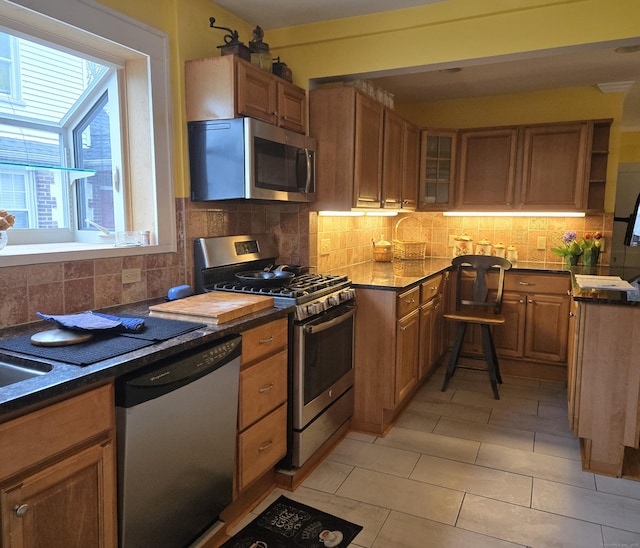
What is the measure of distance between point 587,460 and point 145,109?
9.59 ft

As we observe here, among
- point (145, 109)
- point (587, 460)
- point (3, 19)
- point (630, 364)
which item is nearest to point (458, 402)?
point (587, 460)

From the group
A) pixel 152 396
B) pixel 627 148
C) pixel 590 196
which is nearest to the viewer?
pixel 152 396

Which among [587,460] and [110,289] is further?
[587,460]

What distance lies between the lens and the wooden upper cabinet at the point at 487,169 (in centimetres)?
433

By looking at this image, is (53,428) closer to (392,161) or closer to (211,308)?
(211,308)

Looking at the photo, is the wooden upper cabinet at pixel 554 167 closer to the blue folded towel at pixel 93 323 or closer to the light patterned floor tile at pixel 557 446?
the light patterned floor tile at pixel 557 446

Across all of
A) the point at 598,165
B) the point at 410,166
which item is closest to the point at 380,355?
the point at 410,166

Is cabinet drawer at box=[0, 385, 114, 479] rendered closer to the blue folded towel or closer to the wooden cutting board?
the blue folded towel

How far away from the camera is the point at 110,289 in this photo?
7.55ft

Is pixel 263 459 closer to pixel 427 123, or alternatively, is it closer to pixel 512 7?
pixel 512 7

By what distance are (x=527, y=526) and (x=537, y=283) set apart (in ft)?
7.54

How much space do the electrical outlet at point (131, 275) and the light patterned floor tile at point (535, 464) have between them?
2031mm

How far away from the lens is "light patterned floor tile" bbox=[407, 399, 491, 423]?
3281mm

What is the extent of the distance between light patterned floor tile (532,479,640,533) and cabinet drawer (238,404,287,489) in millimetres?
1215
